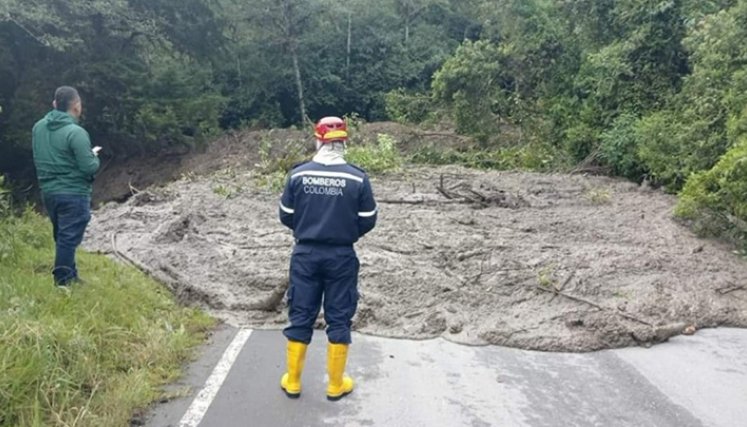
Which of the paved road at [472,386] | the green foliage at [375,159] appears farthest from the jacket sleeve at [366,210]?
the green foliage at [375,159]

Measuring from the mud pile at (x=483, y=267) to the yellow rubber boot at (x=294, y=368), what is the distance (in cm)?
162

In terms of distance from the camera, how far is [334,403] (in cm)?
497

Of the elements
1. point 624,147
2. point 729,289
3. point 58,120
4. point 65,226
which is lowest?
point 729,289

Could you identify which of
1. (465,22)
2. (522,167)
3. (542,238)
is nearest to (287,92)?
(465,22)

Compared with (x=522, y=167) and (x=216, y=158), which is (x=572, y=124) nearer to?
(x=522, y=167)

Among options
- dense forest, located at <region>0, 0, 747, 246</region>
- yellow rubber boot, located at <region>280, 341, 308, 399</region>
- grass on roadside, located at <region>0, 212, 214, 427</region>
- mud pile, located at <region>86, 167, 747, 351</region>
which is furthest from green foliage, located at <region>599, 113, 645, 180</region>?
yellow rubber boot, located at <region>280, 341, 308, 399</region>

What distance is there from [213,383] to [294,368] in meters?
0.66

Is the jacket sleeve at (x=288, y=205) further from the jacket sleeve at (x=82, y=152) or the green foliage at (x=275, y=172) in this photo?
the green foliage at (x=275, y=172)

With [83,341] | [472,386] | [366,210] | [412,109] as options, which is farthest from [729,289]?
[412,109]

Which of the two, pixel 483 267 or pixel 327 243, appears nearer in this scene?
pixel 327 243

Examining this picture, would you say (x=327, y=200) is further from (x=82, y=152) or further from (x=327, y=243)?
(x=82, y=152)

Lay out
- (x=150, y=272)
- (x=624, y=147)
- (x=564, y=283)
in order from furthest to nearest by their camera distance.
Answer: (x=624, y=147)
(x=150, y=272)
(x=564, y=283)

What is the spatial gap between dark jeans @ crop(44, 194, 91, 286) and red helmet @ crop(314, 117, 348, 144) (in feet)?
8.68

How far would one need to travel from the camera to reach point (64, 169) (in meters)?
6.28
